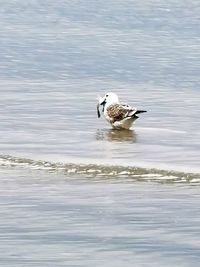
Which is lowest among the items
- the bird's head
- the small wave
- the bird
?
the small wave

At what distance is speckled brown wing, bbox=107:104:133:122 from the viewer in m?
16.9

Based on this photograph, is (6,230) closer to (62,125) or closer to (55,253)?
(55,253)

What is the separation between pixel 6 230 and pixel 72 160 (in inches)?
157

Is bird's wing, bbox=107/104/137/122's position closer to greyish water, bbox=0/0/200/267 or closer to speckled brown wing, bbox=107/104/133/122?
speckled brown wing, bbox=107/104/133/122

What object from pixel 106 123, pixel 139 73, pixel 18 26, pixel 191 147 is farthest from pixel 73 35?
pixel 191 147

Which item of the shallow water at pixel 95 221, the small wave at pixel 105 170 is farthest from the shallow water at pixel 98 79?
the shallow water at pixel 95 221

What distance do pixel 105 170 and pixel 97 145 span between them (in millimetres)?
1929

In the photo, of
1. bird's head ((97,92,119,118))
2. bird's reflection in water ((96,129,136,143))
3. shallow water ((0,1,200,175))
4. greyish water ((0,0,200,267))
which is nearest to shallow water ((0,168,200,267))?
greyish water ((0,0,200,267))

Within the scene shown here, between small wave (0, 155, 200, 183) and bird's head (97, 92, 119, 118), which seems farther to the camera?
bird's head (97, 92, 119, 118)

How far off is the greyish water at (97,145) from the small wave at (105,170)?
12 mm

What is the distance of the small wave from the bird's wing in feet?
9.51

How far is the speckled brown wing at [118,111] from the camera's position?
1692 cm

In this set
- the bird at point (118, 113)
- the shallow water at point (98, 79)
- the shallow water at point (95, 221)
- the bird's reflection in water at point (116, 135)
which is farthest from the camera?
the bird at point (118, 113)

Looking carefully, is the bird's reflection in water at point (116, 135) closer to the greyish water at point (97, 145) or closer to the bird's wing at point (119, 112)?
the greyish water at point (97, 145)
